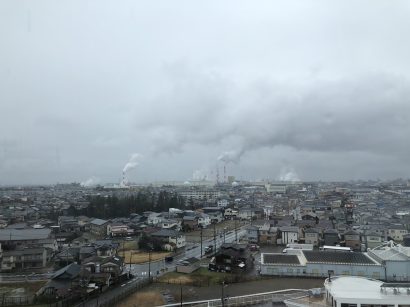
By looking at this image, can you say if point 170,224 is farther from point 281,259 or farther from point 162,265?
point 281,259

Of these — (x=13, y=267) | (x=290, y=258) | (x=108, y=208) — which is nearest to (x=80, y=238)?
(x=13, y=267)

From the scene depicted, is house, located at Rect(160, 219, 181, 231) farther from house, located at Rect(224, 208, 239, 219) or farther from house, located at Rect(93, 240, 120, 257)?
house, located at Rect(224, 208, 239, 219)

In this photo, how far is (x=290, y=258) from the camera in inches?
649

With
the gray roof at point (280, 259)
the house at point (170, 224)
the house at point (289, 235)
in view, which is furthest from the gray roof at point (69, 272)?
the house at point (170, 224)

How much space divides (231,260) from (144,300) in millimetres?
5437

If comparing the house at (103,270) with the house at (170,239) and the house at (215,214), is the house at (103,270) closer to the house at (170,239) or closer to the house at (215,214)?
the house at (170,239)

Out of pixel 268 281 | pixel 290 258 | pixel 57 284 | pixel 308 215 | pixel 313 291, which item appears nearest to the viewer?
pixel 313 291

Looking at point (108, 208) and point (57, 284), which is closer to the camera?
point (57, 284)

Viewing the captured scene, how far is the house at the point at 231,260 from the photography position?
53.6ft

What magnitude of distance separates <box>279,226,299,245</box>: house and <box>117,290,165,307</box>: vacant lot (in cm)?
1230

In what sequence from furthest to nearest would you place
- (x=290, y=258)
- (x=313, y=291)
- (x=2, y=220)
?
(x=2, y=220) → (x=290, y=258) → (x=313, y=291)

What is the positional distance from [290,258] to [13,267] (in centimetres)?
1301

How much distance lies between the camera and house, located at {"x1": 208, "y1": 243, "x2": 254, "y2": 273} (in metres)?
16.3

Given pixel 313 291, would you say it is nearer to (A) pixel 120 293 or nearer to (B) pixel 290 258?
(B) pixel 290 258
